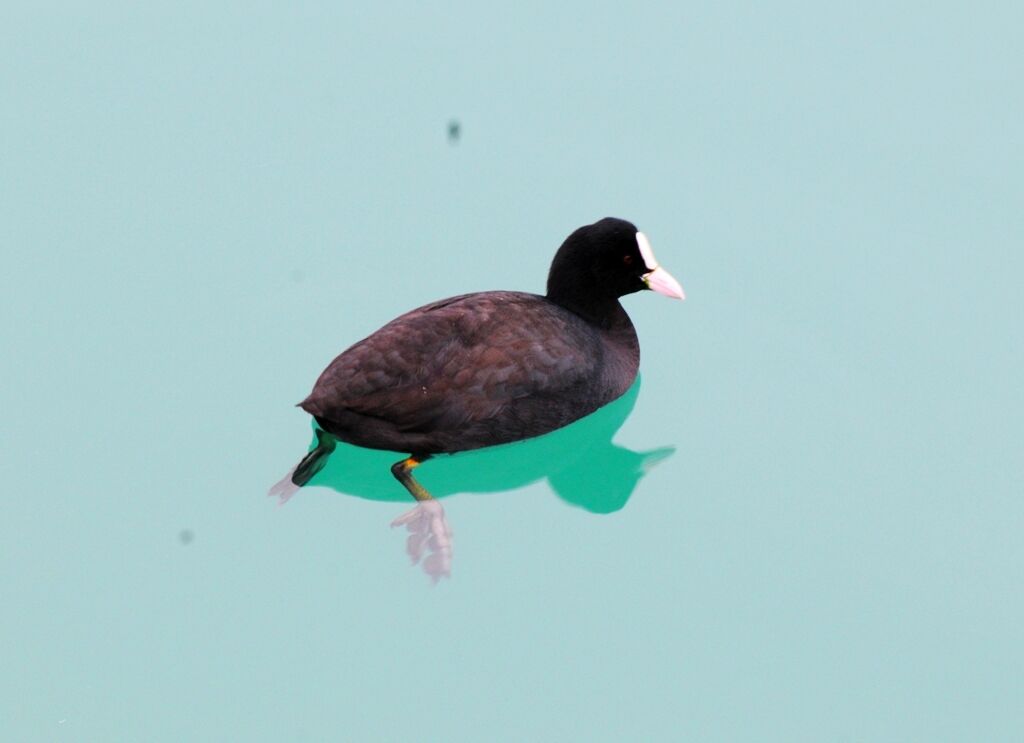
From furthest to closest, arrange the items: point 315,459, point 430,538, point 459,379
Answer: point 315,459 → point 459,379 → point 430,538

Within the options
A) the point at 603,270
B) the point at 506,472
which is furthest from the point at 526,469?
the point at 603,270

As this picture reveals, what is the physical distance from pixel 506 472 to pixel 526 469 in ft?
0.36

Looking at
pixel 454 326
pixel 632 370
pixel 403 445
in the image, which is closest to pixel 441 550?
pixel 403 445

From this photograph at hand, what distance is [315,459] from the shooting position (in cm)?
848

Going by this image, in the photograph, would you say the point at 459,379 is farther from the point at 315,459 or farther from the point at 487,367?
the point at 315,459

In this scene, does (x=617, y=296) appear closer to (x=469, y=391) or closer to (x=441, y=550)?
(x=469, y=391)

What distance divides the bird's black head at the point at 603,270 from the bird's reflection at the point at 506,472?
0.63 metres

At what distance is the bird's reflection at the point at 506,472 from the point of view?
8.23 m

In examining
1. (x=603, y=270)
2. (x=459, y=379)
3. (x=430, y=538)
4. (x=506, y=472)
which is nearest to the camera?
(x=430, y=538)

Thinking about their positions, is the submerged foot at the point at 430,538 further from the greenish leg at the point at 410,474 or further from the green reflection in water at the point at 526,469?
the green reflection in water at the point at 526,469

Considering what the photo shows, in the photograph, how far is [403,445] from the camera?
831cm

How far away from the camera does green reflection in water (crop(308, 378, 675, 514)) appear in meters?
8.48

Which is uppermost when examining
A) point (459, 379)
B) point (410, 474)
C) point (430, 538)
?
point (459, 379)

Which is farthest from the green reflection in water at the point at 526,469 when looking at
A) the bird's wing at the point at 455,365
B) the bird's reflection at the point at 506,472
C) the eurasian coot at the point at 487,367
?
the bird's wing at the point at 455,365
